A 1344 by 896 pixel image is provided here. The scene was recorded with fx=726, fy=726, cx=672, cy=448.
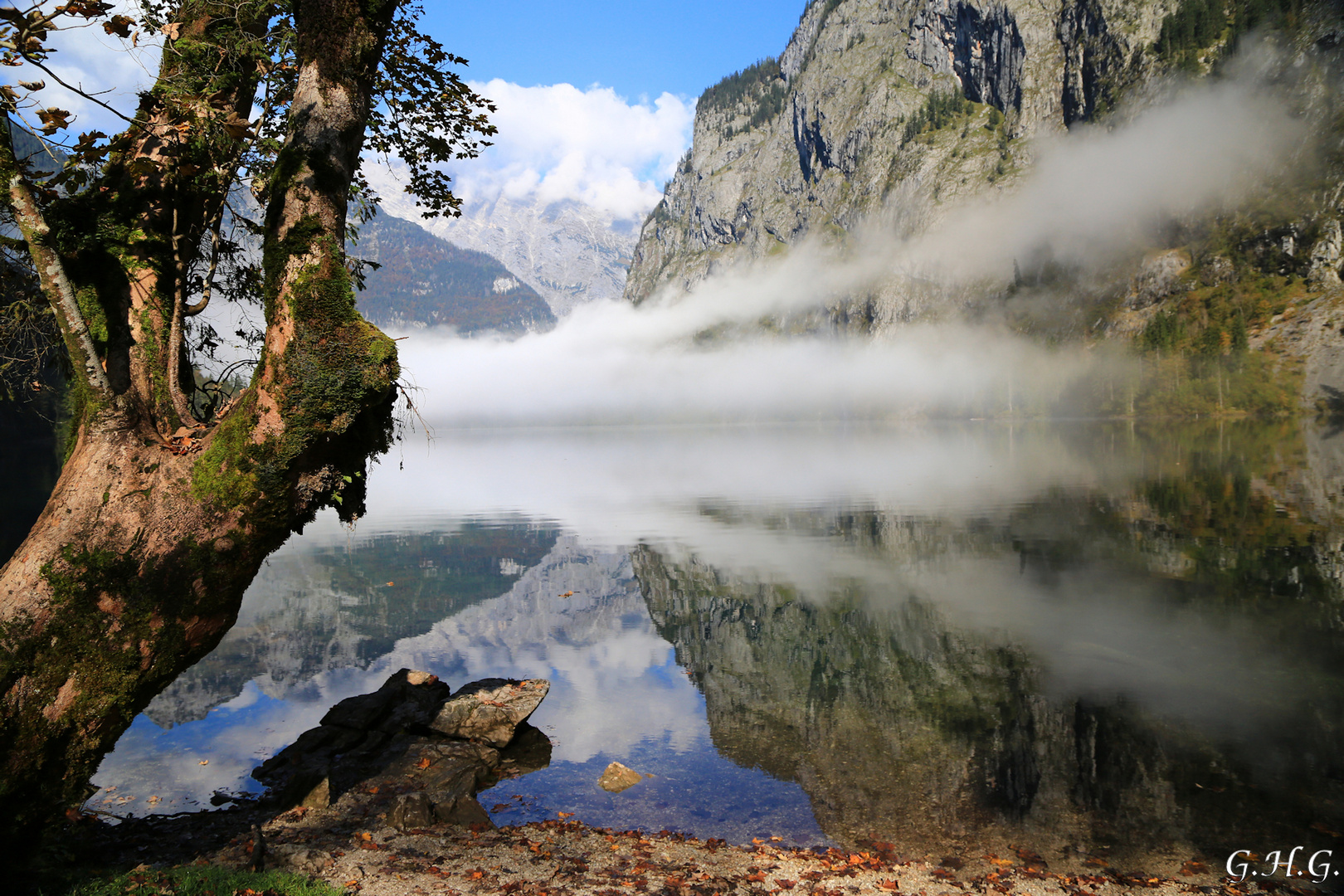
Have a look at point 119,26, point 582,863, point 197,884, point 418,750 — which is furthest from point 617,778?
point 119,26

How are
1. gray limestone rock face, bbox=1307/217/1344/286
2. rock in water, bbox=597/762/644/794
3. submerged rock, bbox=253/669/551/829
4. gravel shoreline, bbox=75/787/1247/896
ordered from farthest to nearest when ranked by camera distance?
1. gray limestone rock face, bbox=1307/217/1344/286
2. rock in water, bbox=597/762/644/794
3. submerged rock, bbox=253/669/551/829
4. gravel shoreline, bbox=75/787/1247/896

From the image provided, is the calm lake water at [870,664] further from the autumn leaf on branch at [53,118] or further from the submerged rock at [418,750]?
the autumn leaf on branch at [53,118]

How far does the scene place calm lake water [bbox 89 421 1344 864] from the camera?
12852mm

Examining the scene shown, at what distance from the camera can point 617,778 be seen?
14.3 metres

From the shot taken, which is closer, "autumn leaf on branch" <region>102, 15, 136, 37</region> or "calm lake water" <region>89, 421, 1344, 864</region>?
"autumn leaf on branch" <region>102, 15, 136, 37</region>

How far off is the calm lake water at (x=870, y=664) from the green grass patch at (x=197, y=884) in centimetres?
495

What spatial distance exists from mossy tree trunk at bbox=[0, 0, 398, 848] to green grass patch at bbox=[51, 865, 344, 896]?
1.03 m

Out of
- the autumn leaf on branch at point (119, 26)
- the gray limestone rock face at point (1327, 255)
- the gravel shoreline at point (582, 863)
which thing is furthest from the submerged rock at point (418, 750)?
the gray limestone rock face at point (1327, 255)

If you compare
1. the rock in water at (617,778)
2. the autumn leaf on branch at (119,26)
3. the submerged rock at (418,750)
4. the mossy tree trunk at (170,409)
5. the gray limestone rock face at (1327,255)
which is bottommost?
the rock in water at (617,778)

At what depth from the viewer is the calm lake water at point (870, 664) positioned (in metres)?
12.9

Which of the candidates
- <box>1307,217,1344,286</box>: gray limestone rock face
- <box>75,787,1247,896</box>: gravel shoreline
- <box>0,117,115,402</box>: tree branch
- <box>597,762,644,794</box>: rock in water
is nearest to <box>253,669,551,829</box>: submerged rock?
<box>75,787,1247,896</box>: gravel shoreline

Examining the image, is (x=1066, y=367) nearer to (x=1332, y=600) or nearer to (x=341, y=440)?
(x=1332, y=600)

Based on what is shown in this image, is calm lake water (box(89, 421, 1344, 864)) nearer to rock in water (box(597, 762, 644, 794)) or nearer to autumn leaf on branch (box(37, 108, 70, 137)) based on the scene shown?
rock in water (box(597, 762, 644, 794))

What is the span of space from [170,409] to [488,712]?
977 centimetres
